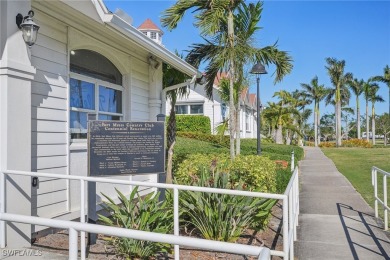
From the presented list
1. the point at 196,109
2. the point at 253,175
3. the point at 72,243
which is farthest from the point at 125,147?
the point at 196,109

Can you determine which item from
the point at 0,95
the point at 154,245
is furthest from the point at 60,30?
the point at 154,245

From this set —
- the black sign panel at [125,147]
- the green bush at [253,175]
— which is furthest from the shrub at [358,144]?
the black sign panel at [125,147]

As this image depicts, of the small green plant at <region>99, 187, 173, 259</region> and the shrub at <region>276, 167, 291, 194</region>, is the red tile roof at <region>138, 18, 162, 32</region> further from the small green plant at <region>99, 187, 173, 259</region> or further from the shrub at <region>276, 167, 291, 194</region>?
Result: the small green plant at <region>99, 187, 173, 259</region>

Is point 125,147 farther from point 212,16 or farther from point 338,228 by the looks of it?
point 212,16

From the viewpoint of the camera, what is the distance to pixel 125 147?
5.32m

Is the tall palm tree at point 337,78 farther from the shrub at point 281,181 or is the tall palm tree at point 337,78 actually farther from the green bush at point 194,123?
the shrub at point 281,181

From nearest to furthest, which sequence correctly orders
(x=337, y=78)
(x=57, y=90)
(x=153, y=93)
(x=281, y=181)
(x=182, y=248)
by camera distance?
(x=182, y=248)
(x=57, y=90)
(x=153, y=93)
(x=281, y=181)
(x=337, y=78)

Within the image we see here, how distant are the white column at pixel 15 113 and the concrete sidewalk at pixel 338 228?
3816 millimetres

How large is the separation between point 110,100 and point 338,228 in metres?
5.09

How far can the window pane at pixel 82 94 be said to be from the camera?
5.98 metres

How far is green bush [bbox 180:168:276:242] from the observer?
5035mm

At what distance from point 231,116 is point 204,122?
15998 millimetres

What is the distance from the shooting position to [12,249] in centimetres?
419

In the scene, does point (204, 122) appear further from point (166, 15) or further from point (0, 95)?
point (0, 95)
